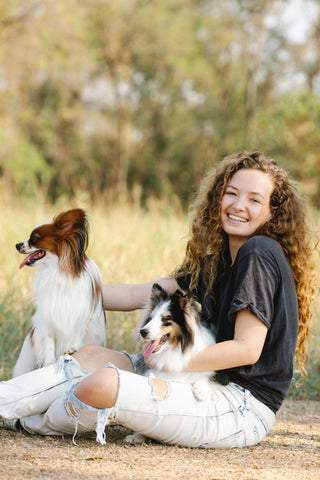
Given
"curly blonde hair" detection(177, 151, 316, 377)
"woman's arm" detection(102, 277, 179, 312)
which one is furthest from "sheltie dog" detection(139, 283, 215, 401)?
"woman's arm" detection(102, 277, 179, 312)

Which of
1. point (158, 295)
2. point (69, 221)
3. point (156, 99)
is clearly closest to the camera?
point (158, 295)

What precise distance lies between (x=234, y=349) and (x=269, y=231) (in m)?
0.75

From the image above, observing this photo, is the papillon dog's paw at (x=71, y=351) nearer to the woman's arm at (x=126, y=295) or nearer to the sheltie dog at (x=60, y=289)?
the sheltie dog at (x=60, y=289)

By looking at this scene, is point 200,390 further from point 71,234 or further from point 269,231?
point 71,234

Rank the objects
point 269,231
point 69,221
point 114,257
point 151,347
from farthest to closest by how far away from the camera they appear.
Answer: point 114,257 < point 69,221 < point 269,231 < point 151,347

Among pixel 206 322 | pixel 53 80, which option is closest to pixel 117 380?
pixel 206 322

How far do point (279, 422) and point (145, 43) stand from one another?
2137cm

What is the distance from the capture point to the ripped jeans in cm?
272

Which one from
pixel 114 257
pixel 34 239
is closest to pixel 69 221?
pixel 34 239

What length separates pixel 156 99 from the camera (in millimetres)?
25531

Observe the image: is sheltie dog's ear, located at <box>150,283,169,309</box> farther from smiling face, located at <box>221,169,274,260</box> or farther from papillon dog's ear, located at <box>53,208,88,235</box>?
papillon dog's ear, located at <box>53,208,88,235</box>

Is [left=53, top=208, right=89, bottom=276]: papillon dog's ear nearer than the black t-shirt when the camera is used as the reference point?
No

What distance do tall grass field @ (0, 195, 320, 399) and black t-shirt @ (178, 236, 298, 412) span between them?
1221 millimetres

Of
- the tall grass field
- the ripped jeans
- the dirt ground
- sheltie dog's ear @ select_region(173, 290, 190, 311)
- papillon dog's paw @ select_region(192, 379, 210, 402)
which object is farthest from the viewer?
the tall grass field
